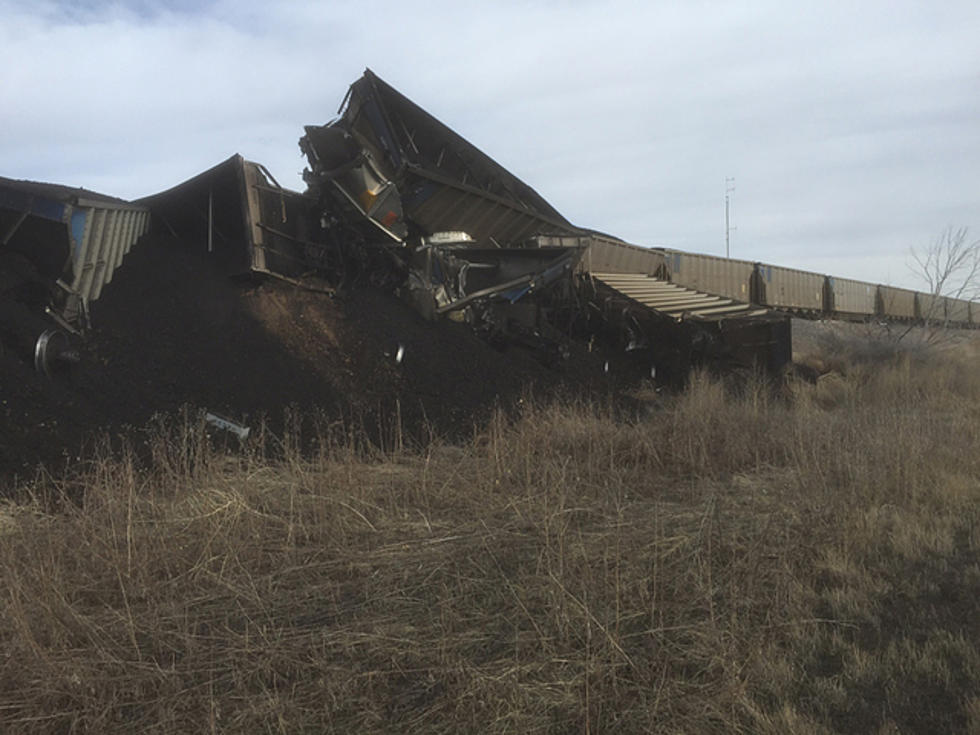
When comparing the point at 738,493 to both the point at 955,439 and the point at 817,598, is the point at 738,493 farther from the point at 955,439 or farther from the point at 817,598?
the point at 955,439

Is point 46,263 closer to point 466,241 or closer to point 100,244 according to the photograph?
point 100,244

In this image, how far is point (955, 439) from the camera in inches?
315

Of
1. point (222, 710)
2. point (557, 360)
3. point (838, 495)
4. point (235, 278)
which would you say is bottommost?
point (222, 710)

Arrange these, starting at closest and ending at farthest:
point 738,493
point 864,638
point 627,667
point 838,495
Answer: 1. point 627,667
2. point 864,638
3. point 838,495
4. point 738,493

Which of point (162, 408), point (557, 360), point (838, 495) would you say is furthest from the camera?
point (557, 360)

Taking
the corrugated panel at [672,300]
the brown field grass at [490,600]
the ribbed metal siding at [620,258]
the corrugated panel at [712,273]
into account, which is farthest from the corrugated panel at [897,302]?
the brown field grass at [490,600]

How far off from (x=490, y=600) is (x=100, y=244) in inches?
292

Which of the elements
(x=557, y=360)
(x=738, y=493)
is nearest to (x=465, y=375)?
(x=557, y=360)

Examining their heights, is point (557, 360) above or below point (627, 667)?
above

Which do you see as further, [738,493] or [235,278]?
[235,278]

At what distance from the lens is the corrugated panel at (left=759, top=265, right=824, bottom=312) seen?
87.0 ft

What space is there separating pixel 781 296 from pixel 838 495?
23.2m

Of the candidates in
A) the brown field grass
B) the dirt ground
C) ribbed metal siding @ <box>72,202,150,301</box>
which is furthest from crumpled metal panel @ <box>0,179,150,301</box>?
the brown field grass

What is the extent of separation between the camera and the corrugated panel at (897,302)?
34438 millimetres
